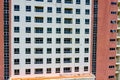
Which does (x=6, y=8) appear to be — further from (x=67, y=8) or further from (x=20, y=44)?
(x=67, y=8)

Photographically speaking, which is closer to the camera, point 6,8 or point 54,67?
point 6,8

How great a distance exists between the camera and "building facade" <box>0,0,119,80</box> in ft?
74.2

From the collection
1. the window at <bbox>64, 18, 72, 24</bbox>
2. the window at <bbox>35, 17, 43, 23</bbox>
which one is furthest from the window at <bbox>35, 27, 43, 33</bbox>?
the window at <bbox>64, 18, 72, 24</bbox>

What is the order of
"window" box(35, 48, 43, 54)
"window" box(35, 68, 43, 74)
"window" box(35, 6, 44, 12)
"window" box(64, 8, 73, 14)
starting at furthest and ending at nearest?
"window" box(64, 8, 73, 14) < "window" box(35, 68, 43, 74) < "window" box(35, 48, 43, 54) < "window" box(35, 6, 44, 12)

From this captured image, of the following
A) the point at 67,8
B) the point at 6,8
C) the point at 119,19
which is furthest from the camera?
the point at 119,19

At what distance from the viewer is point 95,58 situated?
25.3m

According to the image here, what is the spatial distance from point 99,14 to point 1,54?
1405 centimetres

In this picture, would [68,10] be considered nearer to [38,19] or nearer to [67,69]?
[38,19]

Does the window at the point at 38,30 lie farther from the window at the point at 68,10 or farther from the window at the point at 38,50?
the window at the point at 68,10

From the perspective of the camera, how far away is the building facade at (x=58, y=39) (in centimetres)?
2261

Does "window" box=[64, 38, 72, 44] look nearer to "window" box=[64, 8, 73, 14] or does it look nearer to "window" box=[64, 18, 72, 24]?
"window" box=[64, 18, 72, 24]

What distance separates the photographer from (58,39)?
78.7 feet

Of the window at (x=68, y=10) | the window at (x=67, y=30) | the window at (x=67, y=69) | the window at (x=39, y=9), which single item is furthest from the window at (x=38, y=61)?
the window at (x=68, y=10)

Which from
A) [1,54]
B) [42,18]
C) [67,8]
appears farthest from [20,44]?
[67,8]
